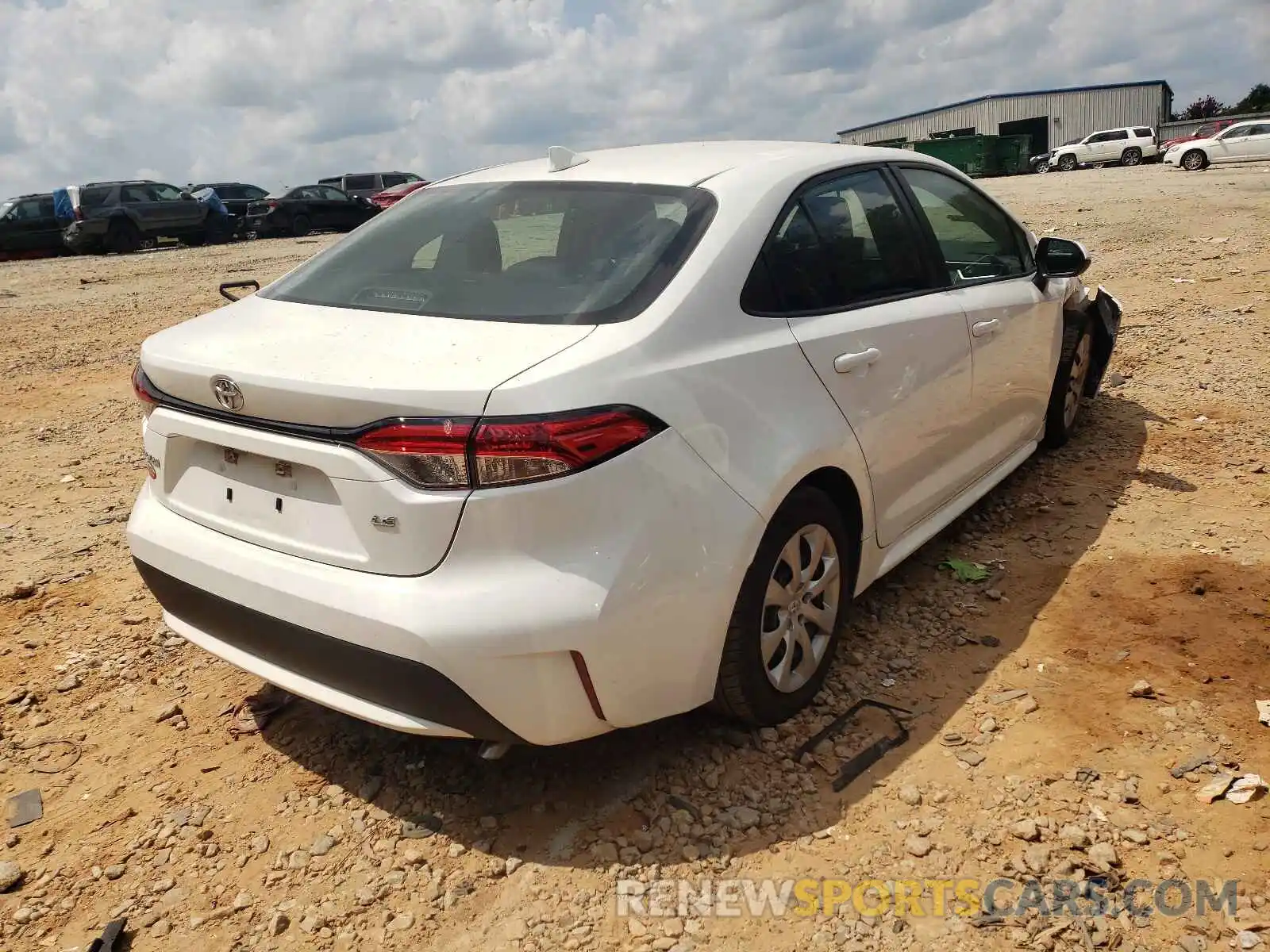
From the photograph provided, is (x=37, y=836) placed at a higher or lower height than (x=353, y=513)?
lower

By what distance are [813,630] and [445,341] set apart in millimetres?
1465

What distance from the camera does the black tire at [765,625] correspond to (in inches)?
104

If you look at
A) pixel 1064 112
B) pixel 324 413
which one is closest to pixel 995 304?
pixel 324 413

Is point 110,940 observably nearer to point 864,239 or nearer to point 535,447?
point 535,447

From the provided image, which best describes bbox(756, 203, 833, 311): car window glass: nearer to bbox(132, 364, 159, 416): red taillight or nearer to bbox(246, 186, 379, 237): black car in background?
bbox(132, 364, 159, 416): red taillight

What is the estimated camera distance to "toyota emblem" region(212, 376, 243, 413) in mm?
2434

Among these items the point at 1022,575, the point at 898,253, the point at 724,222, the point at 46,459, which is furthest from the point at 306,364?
the point at 46,459

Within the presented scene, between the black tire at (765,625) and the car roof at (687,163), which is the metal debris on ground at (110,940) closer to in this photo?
the black tire at (765,625)

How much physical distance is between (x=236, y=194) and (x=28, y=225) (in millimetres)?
6723

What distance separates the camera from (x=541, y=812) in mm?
2723

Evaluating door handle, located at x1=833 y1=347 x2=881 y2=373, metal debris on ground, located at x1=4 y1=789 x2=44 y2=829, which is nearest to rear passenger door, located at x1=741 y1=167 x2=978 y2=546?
door handle, located at x1=833 y1=347 x2=881 y2=373

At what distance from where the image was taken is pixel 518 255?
9.64ft

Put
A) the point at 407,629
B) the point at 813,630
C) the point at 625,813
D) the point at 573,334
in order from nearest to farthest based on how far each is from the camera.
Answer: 1. the point at 407,629
2. the point at 573,334
3. the point at 625,813
4. the point at 813,630

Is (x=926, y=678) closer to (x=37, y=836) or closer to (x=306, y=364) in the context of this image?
(x=306, y=364)
